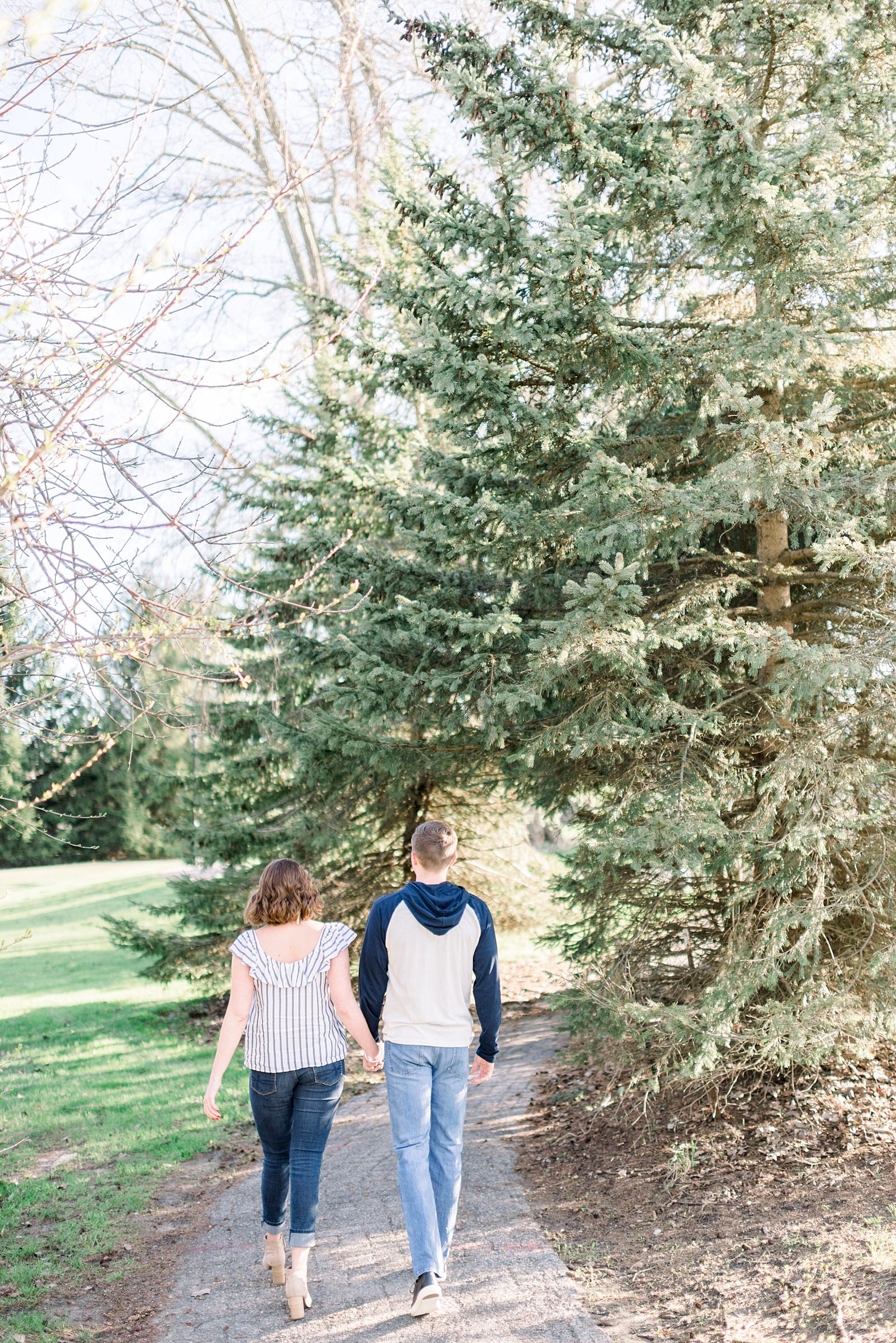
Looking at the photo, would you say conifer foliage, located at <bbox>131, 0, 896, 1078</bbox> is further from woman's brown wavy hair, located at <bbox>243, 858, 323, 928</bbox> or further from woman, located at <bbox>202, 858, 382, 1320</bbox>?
woman's brown wavy hair, located at <bbox>243, 858, 323, 928</bbox>

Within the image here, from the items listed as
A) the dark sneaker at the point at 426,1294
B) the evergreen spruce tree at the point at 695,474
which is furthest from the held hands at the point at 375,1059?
the evergreen spruce tree at the point at 695,474

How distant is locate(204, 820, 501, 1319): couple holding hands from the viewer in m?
3.92

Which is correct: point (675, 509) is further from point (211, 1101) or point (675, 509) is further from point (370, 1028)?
point (211, 1101)

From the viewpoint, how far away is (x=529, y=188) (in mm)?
14914

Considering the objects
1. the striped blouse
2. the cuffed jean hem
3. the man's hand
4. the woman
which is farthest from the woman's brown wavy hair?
the cuffed jean hem

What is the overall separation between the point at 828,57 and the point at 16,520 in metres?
5.40

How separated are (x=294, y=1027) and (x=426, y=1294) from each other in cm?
112

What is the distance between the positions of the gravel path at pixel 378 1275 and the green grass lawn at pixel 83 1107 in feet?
1.84

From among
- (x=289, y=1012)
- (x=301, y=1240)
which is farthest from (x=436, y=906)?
(x=301, y=1240)

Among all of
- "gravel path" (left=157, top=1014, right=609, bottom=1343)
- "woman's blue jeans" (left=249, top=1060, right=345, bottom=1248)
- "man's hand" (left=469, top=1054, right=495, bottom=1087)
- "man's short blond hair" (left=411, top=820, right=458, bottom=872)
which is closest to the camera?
"gravel path" (left=157, top=1014, right=609, bottom=1343)

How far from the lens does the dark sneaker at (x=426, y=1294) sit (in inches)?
151

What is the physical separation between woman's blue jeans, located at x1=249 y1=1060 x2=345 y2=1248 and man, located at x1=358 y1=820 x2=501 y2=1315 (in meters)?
0.26

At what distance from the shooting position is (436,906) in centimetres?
402

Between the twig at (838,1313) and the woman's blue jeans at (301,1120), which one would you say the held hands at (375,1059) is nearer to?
the woman's blue jeans at (301,1120)
